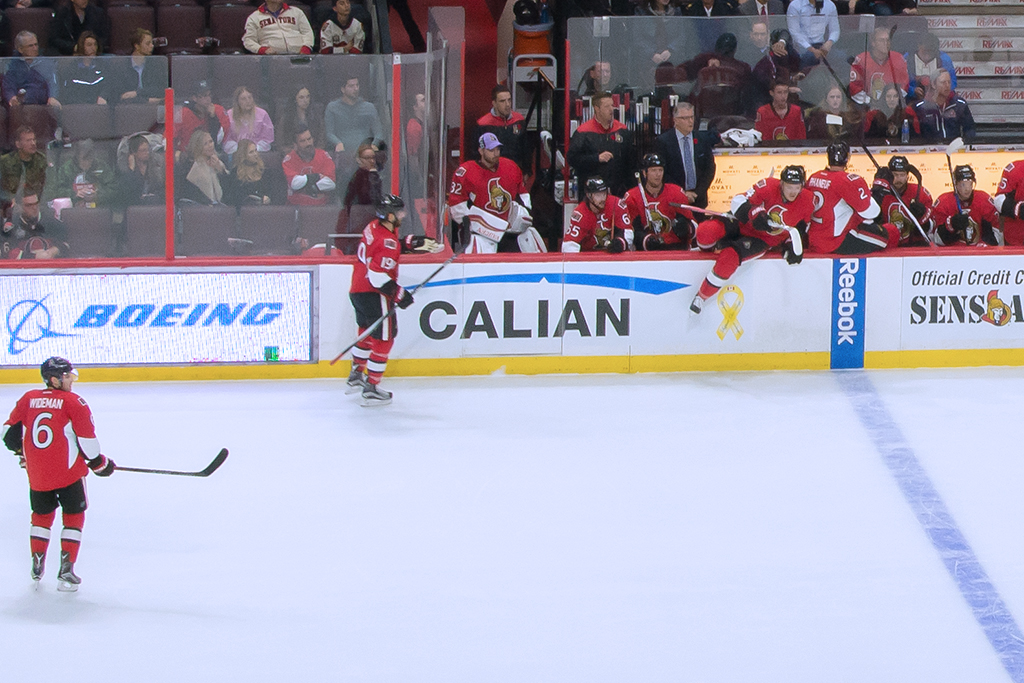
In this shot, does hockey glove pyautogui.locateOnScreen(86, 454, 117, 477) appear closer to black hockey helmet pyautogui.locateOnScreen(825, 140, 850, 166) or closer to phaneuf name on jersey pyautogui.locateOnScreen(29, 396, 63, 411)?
phaneuf name on jersey pyautogui.locateOnScreen(29, 396, 63, 411)

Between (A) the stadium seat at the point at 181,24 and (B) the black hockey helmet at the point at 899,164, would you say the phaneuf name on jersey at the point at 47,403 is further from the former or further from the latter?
(B) the black hockey helmet at the point at 899,164

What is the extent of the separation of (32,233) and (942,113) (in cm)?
620

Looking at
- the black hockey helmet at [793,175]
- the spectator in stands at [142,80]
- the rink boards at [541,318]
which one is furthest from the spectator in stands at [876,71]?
the spectator in stands at [142,80]

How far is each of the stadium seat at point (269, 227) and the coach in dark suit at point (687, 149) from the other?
2.53 metres

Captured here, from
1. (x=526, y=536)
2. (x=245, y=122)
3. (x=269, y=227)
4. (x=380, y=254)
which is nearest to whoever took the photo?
(x=526, y=536)

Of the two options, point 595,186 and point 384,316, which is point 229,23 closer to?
point 595,186

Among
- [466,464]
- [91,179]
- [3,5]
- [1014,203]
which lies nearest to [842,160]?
[1014,203]

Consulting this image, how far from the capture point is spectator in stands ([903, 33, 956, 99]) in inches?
380

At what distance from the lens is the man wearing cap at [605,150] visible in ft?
29.9

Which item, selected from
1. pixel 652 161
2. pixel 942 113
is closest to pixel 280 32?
pixel 652 161

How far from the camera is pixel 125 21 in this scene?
10.2 metres

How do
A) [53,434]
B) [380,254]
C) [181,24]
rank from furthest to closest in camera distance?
1. [181,24]
2. [380,254]
3. [53,434]

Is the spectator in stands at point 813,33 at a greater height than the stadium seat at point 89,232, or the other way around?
the spectator in stands at point 813,33

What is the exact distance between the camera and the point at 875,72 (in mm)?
9625
